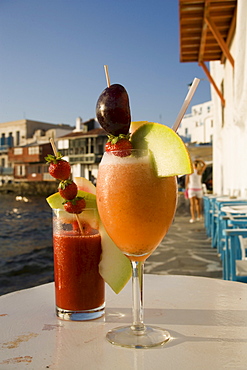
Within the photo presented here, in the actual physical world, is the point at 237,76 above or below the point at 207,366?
above

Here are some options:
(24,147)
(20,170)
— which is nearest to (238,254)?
(24,147)

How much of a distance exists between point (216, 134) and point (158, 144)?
298 inches

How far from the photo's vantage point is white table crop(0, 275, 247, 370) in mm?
463

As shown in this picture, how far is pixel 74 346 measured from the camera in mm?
512

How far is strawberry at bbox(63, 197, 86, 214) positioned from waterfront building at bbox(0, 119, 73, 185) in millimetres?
34715

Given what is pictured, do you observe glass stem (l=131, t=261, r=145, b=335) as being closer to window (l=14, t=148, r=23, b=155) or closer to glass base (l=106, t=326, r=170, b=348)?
glass base (l=106, t=326, r=170, b=348)

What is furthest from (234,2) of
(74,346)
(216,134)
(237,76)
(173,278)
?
(74,346)

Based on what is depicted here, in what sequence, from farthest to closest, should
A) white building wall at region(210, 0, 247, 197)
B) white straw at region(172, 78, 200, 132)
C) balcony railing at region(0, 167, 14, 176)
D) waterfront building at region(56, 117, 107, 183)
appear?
balcony railing at region(0, 167, 14, 176) → waterfront building at region(56, 117, 107, 183) → white building wall at region(210, 0, 247, 197) → white straw at region(172, 78, 200, 132)

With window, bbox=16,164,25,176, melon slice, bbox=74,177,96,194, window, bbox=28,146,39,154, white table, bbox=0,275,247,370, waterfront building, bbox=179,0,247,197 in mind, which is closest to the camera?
white table, bbox=0,275,247,370

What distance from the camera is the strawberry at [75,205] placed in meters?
0.65

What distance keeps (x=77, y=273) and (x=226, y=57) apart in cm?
596

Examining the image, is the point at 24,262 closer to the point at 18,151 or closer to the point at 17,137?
the point at 18,151

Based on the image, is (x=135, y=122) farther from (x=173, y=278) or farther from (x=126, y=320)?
(x=173, y=278)

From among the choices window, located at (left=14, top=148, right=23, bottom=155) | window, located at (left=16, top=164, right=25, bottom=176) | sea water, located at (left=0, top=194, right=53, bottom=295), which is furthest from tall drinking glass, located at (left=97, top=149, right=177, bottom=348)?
window, located at (left=14, top=148, right=23, bottom=155)
